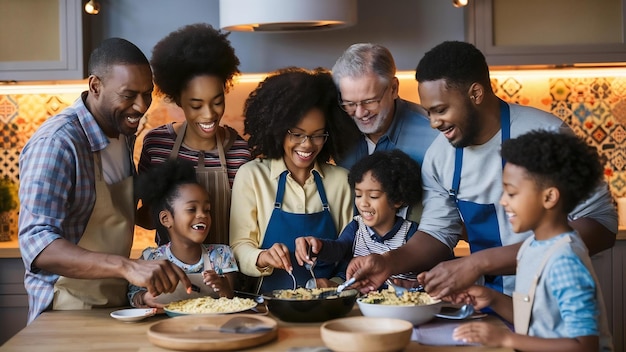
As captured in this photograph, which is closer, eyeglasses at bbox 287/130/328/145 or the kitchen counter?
the kitchen counter

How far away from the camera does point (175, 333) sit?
6.34 ft

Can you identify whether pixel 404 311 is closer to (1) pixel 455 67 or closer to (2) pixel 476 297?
(2) pixel 476 297

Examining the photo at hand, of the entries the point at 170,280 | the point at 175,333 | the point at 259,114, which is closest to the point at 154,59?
the point at 259,114

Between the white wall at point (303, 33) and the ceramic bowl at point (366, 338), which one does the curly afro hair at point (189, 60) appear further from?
the ceramic bowl at point (366, 338)

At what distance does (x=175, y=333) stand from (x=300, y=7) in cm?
171

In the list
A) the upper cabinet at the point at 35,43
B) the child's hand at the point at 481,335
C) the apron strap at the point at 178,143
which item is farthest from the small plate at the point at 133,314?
the upper cabinet at the point at 35,43

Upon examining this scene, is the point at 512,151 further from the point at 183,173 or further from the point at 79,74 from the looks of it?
the point at 79,74

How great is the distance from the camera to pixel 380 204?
2584mm

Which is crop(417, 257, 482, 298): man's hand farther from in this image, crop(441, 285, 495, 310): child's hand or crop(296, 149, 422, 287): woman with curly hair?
crop(296, 149, 422, 287): woman with curly hair

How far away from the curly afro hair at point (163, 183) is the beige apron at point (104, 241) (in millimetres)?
62

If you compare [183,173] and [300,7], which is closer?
[183,173]

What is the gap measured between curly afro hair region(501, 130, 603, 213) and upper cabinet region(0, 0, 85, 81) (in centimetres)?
223

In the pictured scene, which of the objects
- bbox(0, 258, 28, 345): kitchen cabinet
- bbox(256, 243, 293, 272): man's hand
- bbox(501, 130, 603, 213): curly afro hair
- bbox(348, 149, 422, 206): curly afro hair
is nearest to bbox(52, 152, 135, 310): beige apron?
bbox(256, 243, 293, 272): man's hand

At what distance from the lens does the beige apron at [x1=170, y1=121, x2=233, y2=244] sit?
109 inches
